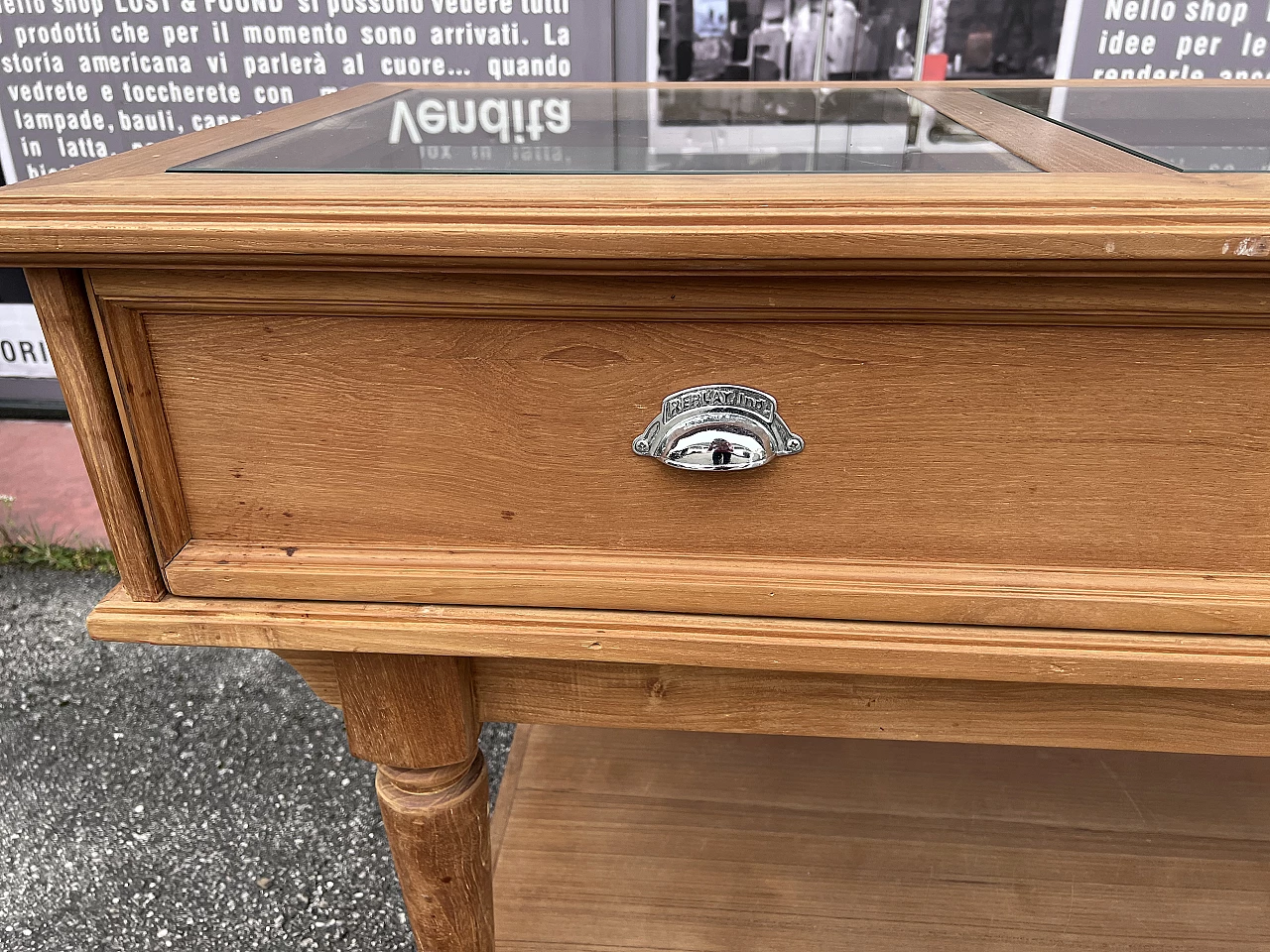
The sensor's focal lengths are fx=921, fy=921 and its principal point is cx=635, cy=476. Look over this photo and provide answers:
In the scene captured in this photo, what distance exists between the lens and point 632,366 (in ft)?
1.61

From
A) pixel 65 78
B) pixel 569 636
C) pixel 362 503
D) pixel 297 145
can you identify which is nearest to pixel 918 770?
pixel 569 636

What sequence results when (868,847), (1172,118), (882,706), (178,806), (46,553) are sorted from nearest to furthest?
1. (882,706)
2. (1172,118)
3. (868,847)
4. (178,806)
5. (46,553)

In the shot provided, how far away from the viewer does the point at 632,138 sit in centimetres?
66

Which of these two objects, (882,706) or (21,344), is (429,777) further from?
(21,344)

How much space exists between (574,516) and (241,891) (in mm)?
763

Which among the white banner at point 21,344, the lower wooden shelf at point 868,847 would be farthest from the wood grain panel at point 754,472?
the white banner at point 21,344

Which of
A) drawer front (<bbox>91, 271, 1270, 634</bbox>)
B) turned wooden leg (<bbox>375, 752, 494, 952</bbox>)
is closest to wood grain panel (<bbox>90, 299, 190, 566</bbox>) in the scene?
drawer front (<bbox>91, 271, 1270, 634</bbox>)

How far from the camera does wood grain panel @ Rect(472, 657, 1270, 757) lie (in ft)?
1.91

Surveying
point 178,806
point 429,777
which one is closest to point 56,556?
point 178,806

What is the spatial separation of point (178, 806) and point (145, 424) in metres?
0.81

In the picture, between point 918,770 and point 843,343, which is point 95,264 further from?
point 918,770

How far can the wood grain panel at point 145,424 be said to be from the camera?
1.63ft

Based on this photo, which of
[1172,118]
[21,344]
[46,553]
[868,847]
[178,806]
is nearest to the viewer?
[1172,118]

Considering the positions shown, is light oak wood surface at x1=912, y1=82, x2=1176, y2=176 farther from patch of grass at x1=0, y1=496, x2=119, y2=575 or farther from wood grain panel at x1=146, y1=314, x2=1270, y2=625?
patch of grass at x1=0, y1=496, x2=119, y2=575
